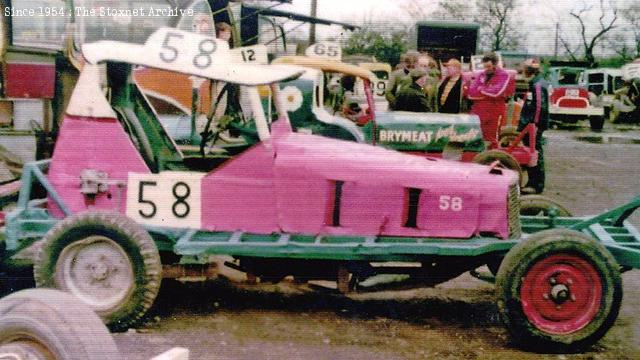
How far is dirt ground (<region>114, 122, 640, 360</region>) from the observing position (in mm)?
5199

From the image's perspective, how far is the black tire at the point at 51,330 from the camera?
2721mm

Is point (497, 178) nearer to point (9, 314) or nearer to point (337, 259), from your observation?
point (337, 259)

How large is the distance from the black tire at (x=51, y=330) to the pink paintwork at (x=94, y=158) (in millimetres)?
2983

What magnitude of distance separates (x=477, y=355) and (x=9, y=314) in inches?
125

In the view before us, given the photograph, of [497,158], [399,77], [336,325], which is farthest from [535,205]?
[399,77]

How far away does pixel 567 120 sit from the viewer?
26.8 m

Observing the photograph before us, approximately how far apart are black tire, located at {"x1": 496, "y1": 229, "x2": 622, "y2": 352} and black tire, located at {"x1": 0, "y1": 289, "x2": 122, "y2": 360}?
299cm

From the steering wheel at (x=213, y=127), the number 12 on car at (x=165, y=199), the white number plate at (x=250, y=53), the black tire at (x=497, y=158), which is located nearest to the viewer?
the number 12 on car at (x=165, y=199)

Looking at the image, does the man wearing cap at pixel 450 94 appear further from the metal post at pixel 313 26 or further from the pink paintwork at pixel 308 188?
the metal post at pixel 313 26

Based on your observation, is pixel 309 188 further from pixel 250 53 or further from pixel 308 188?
pixel 250 53

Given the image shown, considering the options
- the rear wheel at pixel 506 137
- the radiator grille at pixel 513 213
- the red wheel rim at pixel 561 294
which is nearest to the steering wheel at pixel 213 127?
the radiator grille at pixel 513 213

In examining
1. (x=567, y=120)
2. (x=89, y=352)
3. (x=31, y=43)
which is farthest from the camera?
(x=567, y=120)

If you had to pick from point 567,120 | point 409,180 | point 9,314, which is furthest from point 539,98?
point 567,120

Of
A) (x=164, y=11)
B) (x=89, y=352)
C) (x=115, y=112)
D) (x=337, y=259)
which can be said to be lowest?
(x=337, y=259)
